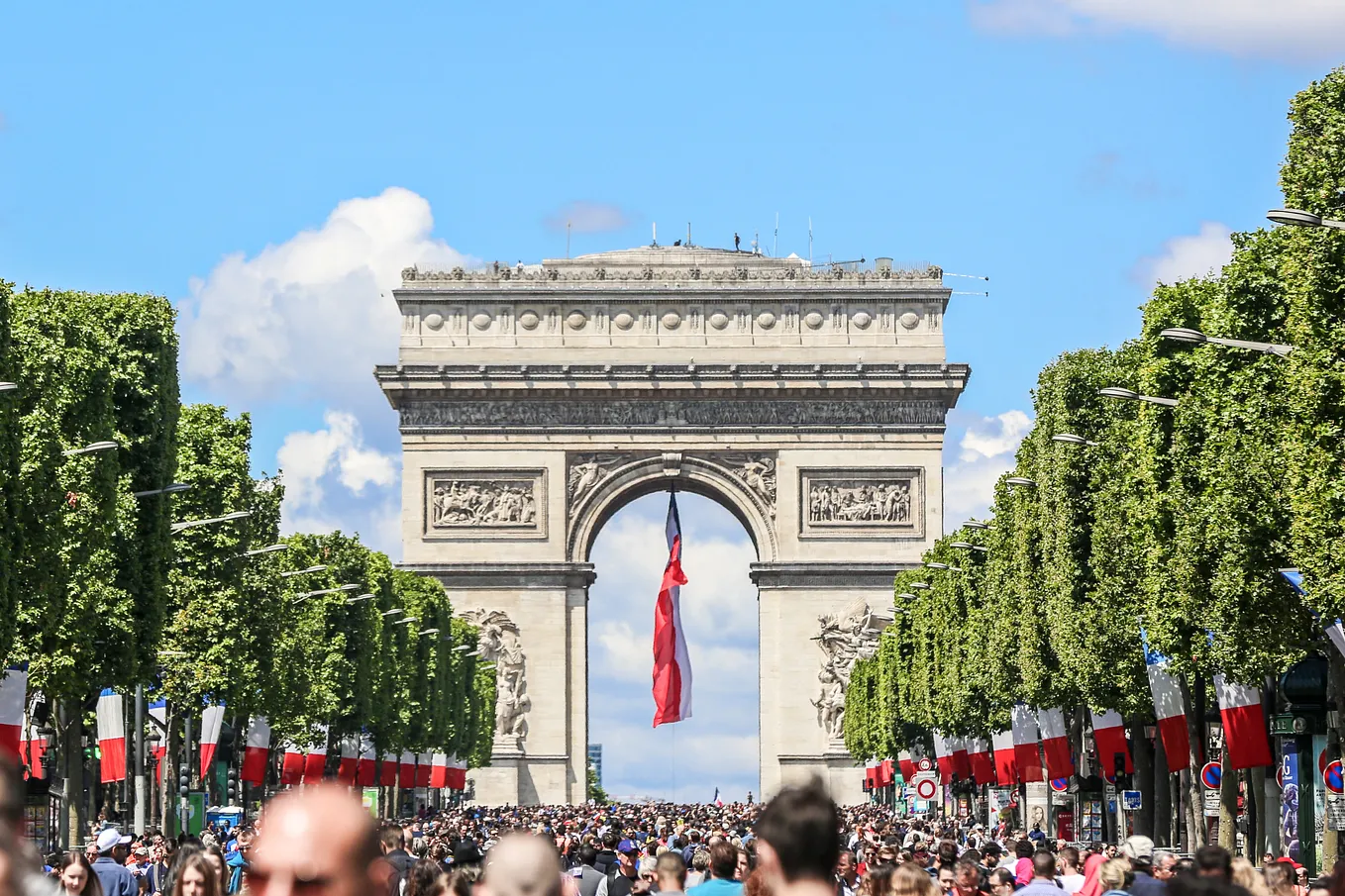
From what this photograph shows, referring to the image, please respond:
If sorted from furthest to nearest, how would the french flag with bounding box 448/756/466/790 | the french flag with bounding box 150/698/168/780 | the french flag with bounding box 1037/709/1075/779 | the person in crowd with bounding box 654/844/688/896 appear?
1. the french flag with bounding box 448/756/466/790
2. the french flag with bounding box 150/698/168/780
3. the french flag with bounding box 1037/709/1075/779
4. the person in crowd with bounding box 654/844/688/896

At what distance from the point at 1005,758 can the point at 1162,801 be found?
1520 centimetres

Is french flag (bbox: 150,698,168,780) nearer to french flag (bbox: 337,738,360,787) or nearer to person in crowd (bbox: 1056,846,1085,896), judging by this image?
french flag (bbox: 337,738,360,787)

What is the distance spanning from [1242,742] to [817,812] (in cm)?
3353

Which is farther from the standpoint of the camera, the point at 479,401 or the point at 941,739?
the point at 479,401

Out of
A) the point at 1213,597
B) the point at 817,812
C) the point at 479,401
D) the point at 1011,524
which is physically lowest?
the point at 817,812

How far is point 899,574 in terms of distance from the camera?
99.2 metres

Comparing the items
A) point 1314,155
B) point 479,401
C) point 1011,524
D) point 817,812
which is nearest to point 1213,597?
point 1314,155

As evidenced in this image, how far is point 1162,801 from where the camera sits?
4956 cm

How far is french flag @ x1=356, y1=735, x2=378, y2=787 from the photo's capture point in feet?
254

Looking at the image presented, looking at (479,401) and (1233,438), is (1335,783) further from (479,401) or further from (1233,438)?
(479,401)

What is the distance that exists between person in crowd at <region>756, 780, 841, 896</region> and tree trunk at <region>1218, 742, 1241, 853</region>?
34.5 metres

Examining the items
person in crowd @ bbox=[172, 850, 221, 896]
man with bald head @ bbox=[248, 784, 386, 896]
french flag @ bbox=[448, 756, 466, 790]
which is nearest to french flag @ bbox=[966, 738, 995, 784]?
french flag @ bbox=[448, 756, 466, 790]

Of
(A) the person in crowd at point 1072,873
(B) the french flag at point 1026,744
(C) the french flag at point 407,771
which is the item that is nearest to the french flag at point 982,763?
(B) the french flag at point 1026,744

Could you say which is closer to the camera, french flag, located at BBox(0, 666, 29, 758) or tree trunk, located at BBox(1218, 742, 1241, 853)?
french flag, located at BBox(0, 666, 29, 758)
